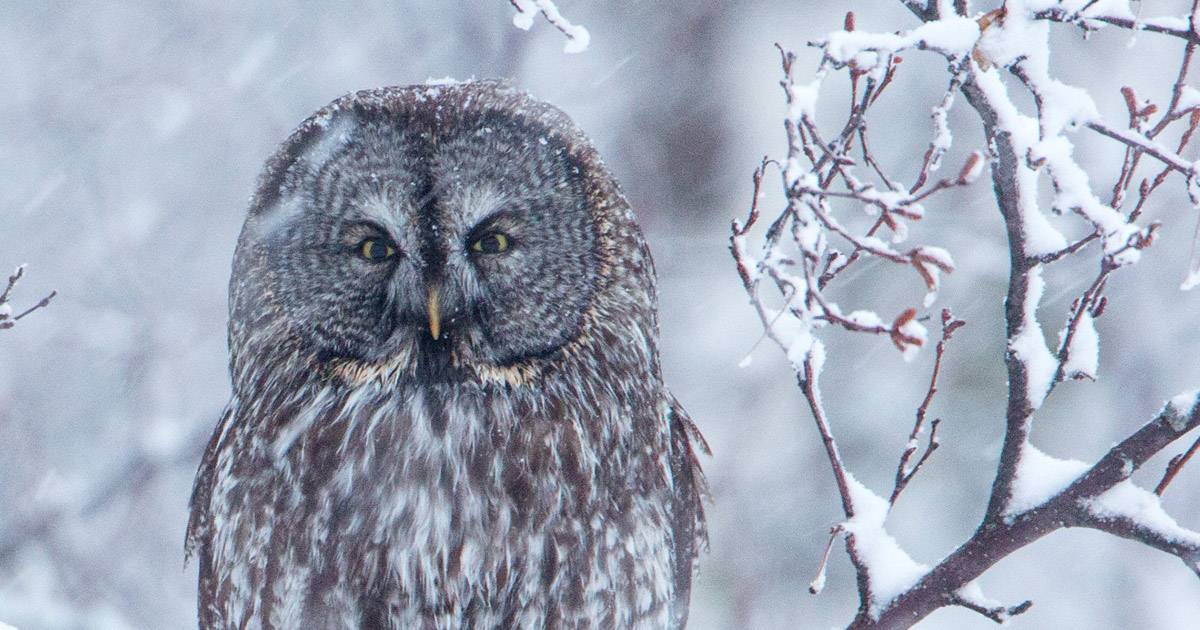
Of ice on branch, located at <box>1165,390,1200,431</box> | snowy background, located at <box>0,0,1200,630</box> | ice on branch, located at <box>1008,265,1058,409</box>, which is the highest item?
snowy background, located at <box>0,0,1200,630</box>

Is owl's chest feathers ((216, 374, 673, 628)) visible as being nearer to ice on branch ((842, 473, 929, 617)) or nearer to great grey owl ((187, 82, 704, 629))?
great grey owl ((187, 82, 704, 629))

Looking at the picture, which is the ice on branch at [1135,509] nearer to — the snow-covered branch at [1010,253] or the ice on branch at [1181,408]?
the snow-covered branch at [1010,253]

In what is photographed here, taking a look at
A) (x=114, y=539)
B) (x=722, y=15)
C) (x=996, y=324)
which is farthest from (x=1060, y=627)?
(x=114, y=539)

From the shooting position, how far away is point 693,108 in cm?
776

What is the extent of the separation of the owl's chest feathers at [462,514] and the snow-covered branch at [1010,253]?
2.78ft

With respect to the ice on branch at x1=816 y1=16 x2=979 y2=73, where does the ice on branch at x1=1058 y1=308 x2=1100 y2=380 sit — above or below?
below

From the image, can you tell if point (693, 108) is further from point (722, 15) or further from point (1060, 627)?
point (1060, 627)

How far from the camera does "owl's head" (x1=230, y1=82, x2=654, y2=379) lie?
3.07 meters

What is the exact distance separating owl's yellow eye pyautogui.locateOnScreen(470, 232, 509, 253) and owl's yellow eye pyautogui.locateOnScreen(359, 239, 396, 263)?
8.3 inches

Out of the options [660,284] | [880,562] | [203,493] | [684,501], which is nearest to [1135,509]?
[880,562]

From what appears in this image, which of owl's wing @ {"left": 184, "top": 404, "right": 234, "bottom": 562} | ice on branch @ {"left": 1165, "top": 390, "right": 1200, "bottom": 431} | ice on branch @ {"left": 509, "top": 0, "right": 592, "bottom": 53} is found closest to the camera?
ice on branch @ {"left": 1165, "top": 390, "right": 1200, "bottom": 431}

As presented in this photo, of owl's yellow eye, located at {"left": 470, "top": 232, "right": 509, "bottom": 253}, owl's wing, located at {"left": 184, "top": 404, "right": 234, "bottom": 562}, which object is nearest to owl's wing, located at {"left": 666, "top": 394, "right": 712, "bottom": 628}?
owl's yellow eye, located at {"left": 470, "top": 232, "right": 509, "bottom": 253}

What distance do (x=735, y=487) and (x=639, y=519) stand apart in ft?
10.3

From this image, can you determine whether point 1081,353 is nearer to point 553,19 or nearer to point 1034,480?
point 1034,480
